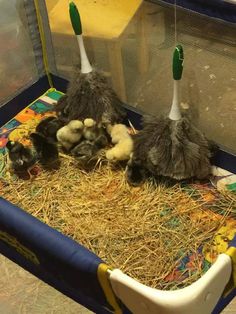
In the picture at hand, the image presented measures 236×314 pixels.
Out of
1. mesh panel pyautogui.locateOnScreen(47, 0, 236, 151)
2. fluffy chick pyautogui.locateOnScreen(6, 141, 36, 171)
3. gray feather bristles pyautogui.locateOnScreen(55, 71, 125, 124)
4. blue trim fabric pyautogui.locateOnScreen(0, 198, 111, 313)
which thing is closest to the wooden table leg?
mesh panel pyautogui.locateOnScreen(47, 0, 236, 151)

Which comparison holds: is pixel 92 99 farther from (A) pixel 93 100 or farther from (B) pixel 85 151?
(B) pixel 85 151

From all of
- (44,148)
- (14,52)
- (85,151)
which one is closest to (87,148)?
(85,151)

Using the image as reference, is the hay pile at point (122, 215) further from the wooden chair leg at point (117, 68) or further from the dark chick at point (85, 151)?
the wooden chair leg at point (117, 68)

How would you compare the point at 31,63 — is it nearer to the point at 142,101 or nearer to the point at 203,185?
the point at 142,101

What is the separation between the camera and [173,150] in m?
1.31

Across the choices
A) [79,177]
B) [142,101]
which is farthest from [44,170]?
[142,101]

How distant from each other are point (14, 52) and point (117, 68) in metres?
0.33

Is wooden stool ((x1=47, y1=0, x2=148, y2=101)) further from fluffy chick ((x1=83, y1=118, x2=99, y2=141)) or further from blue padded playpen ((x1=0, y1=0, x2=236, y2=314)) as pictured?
fluffy chick ((x1=83, y1=118, x2=99, y2=141))

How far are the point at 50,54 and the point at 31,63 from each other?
66 millimetres

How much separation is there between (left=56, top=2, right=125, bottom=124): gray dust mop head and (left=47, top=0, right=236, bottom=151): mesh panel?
6 cm

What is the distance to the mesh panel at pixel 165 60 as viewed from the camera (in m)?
1.24

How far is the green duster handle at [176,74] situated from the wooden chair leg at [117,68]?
25cm

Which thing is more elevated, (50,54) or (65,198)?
(50,54)

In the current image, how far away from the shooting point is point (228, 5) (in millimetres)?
1158
